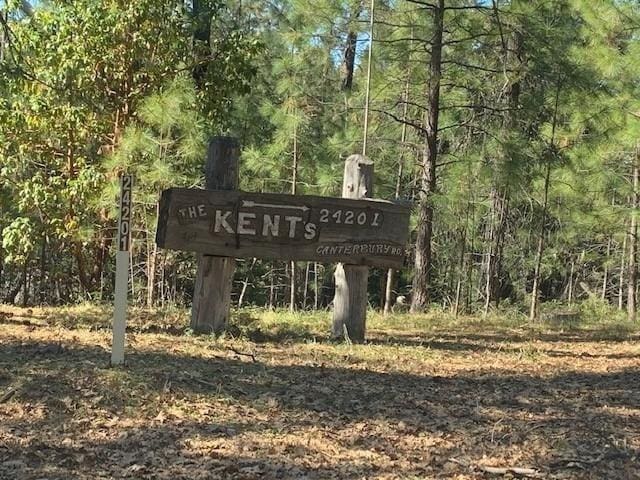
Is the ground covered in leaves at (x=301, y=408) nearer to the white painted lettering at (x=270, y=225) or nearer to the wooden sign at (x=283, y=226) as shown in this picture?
the wooden sign at (x=283, y=226)

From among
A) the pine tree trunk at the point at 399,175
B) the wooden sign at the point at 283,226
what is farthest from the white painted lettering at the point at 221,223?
the pine tree trunk at the point at 399,175

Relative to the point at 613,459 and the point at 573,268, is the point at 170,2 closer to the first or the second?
the point at 613,459

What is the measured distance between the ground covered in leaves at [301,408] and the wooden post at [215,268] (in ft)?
0.78

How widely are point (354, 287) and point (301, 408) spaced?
9.37 feet

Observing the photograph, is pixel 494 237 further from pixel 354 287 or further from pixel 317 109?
pixel 354 287

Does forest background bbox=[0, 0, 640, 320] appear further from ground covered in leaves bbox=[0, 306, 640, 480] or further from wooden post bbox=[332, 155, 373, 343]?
ground covered in leaves bbox=[0, 306, 640, 480]

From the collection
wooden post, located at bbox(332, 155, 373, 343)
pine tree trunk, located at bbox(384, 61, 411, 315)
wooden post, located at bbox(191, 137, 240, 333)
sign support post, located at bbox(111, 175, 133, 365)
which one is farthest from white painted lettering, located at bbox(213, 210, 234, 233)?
pine tree trunk, located at bbox(384, 61, 411, 315)

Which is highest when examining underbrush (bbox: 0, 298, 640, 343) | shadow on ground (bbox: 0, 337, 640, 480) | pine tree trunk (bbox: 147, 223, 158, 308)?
pine tree trunk (bbox: 147, 223, 158, 308)

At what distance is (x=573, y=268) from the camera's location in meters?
21.1

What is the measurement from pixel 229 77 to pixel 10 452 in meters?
8.80

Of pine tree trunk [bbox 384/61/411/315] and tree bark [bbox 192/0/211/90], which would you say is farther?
pine tree trunk [bbox 384/61/411/315]

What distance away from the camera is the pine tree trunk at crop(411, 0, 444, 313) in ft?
38.1

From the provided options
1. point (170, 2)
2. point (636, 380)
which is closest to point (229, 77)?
point (170, 2)

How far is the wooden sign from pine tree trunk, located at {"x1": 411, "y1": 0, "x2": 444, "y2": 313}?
4.33 meters
